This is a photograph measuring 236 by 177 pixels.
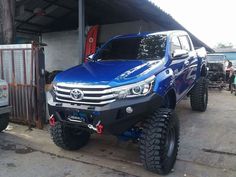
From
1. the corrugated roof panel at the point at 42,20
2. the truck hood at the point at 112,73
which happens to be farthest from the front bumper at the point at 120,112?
the corrugated roof panel at the point at 42,20

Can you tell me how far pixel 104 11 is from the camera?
1304 cm

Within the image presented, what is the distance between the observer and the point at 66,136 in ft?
17.7

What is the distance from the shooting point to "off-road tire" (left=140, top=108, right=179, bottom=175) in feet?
14.2

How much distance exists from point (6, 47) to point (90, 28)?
691cm

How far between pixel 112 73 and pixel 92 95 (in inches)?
19.5

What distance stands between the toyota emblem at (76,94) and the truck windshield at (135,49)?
1.50 meters

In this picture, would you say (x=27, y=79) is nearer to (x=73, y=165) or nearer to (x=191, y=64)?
(x=73, y=165)

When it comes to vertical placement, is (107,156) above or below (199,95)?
below

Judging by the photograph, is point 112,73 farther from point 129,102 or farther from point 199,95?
point 199,95

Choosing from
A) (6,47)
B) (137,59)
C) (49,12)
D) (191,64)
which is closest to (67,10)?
(49,12)

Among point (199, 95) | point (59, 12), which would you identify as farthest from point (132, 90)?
point (59, 12)

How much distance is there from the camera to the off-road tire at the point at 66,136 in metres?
5.34

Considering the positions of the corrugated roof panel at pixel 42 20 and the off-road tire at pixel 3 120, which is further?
the corrugated roof panel at pixel 42 20

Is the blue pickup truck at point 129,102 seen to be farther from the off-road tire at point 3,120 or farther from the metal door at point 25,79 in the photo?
the metal door at point 25,79
